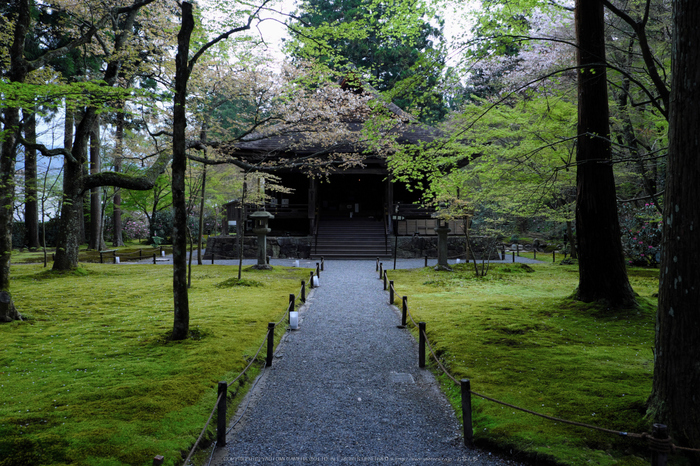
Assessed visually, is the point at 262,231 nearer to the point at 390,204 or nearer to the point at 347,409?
the point at 390,204

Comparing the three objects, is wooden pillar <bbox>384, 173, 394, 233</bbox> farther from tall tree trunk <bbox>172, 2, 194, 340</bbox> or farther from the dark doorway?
tall tree trunk <bbox>172, 2, 194, 340</bbox>

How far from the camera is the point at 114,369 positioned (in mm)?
4938

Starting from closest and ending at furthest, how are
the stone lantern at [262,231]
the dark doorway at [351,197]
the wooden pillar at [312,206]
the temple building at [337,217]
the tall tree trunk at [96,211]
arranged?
1. the stone lantern at [262,231]
2. the temple building at [337,217]
3. the tall tree trunk at [96,211]
4. the wooden pillar at [312,206]
5. the dark doorway at [351,197]

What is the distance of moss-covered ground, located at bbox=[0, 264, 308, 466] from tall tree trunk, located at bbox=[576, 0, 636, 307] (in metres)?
6.15

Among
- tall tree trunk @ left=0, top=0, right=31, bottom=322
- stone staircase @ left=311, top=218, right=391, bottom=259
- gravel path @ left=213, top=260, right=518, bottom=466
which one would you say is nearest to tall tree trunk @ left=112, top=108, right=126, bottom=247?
stone staircase @ left=311, top=218, right=391, bottom=259

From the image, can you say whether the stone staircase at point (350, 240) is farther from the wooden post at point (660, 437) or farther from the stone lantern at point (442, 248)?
the wooden post at point (660, 437)

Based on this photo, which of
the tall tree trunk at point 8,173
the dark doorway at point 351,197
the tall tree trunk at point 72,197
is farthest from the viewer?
the dark doorway at point 351,197

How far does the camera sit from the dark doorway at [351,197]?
2548cm

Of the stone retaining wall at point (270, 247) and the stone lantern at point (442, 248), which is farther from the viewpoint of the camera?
the stone retaining wall at point (270, 247)

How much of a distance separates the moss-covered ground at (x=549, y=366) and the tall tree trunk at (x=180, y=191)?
4.13 metres

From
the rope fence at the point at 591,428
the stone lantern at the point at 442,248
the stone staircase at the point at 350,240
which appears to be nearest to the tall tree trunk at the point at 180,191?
the rope fence at the point at 591,428

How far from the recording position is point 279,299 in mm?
9805

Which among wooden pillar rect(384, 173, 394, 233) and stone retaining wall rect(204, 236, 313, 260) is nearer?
stone retaining wall rect(204, 236, 313, 260)

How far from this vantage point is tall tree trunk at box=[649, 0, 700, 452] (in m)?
3.15
